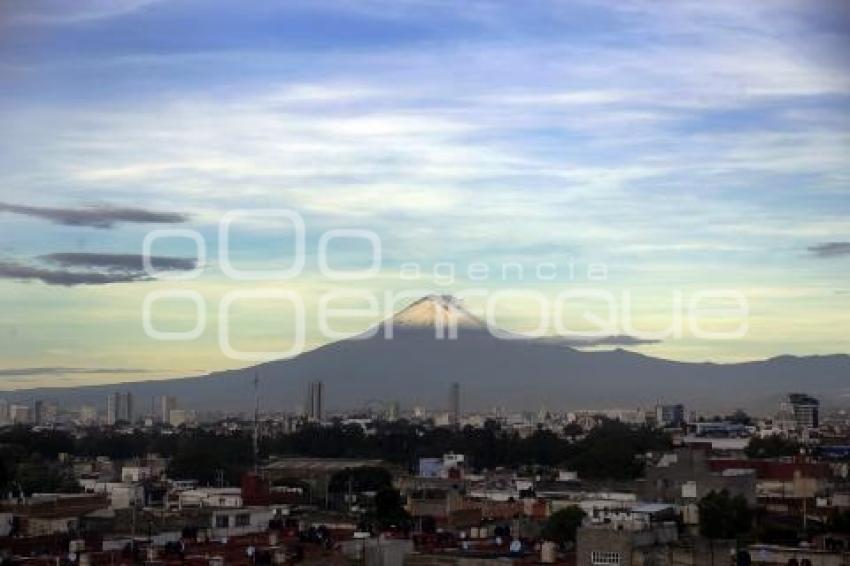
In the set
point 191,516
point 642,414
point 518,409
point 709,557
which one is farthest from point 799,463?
point 518,409

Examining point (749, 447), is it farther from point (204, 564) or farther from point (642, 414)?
point (642, 414)

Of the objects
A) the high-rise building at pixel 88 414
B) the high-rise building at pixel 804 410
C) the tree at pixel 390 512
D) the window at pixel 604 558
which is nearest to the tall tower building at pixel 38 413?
the high-rise building at pixel 88 414

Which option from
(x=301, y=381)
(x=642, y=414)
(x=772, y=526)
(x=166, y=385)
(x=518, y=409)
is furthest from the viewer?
(x=166, y=385)

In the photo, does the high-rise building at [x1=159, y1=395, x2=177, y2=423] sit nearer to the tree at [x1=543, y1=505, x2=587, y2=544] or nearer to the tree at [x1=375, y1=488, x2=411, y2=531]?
the tree at [x1=375, y1=488, x2=411, y2=531]

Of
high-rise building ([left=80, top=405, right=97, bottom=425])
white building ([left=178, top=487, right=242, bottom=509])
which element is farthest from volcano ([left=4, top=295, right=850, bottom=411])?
white building ([left=178, top=487, right=242, bottom=509])

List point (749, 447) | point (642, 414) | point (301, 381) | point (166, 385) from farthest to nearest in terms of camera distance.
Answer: point (166, 385) → point (301, 381) → point (642, 414) → point (749, 447)

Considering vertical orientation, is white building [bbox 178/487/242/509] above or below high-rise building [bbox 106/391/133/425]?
below

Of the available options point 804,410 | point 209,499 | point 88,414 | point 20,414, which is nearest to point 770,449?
point 209,499
